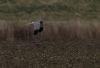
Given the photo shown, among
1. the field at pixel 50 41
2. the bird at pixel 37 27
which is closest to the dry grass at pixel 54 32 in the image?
the field at pixel 50 41

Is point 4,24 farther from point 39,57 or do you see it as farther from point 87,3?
point 87,3

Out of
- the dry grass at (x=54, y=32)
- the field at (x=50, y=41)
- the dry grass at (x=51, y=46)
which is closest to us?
the dry grass at (x=51, y=46)

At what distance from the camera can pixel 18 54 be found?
12.0 meters

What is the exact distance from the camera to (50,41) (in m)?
14.5

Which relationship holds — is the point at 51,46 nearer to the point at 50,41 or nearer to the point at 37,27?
the point at 50,41

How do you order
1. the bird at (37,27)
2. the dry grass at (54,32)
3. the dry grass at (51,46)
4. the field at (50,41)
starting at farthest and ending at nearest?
the bird at (37,27) < the dry grass at (54,32) < the field at (50,41) < the dry grass at (51,46)

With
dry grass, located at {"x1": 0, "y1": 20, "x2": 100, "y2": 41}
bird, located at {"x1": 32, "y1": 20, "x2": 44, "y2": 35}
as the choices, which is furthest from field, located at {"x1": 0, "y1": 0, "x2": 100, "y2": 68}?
bird, located at {"x1": 32, "y1": 20, "x2": 44, "y2": 35}

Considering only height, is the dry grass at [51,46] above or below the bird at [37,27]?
below

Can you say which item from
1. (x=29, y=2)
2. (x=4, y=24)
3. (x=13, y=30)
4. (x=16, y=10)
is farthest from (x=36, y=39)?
(x=29, y=2)

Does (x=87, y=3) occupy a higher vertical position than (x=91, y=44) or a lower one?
higher

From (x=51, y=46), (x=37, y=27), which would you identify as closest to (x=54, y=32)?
(x=37, y=27)

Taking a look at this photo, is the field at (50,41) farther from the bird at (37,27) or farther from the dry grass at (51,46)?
the bird at (37,27)

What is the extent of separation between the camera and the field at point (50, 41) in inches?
434

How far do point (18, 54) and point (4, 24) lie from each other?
4662 mm
